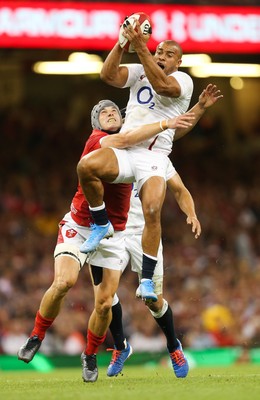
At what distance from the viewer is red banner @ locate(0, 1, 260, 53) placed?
635 inches

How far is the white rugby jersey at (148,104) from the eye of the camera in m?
10.3

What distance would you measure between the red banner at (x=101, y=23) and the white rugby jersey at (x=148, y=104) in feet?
19.3

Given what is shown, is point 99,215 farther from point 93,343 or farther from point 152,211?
point 93,343

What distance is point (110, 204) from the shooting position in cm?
1052

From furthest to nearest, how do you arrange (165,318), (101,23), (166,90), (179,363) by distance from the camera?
(101,23) → (165,318) → (179,363) → (166,90)

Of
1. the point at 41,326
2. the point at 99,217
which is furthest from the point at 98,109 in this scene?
the point at 41,326

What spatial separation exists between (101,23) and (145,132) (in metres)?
6.59

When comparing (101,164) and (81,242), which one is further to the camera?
(81,242)

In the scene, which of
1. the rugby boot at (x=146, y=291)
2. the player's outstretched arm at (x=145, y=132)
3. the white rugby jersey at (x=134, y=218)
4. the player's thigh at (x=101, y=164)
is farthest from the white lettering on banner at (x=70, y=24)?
the rugby boot at (x=146, y=291)

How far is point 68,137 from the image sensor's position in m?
22.3

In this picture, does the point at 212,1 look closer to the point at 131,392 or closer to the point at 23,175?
the point at 23,175

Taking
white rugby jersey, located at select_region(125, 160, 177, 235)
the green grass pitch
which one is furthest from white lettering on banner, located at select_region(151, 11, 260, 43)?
the green grass pitch

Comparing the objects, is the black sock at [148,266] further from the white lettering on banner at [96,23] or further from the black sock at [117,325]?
the white lettering on banner at [96,23]

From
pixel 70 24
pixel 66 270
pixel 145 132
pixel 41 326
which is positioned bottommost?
pixel 41 326
